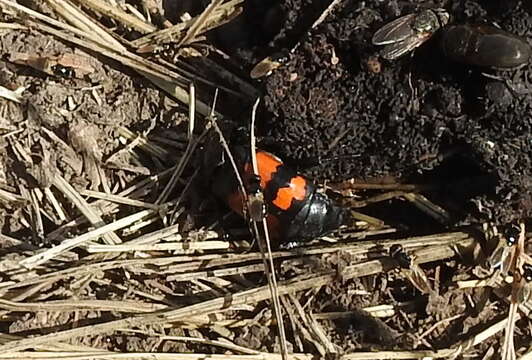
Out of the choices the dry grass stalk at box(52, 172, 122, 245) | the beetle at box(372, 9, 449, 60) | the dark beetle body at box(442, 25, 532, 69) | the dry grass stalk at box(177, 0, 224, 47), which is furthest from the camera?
the dry grass stalk at box(177, 0, 224, 47)

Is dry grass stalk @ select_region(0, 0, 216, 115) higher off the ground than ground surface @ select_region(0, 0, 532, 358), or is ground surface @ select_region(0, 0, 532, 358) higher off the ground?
dry grass stalk @ select_region(0, 0, 216, 115)

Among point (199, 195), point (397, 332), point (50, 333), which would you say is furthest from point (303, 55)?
point (50, 333)

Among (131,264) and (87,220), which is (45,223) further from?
(131,264)

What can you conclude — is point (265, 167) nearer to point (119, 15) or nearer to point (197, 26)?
point (197, 26)

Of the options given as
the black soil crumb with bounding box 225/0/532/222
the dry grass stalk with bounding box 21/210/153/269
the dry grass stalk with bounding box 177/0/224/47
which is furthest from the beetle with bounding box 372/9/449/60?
the dry grass stalk with bounding box 21/210/153/269

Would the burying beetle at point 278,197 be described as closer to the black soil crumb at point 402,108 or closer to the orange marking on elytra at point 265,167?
the orange marking on elytra at point 265,167

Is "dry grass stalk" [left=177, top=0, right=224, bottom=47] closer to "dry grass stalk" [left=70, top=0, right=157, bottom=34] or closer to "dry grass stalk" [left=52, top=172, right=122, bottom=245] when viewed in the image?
"dry grass stalk" [left=70, top=0, right=157, bottom=34]

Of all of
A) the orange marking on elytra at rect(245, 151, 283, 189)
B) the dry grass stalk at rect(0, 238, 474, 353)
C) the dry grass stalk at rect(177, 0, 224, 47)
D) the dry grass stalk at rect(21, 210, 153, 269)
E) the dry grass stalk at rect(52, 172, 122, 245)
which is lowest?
the dry grass stalk at rect(0, 238, 474, 353)
